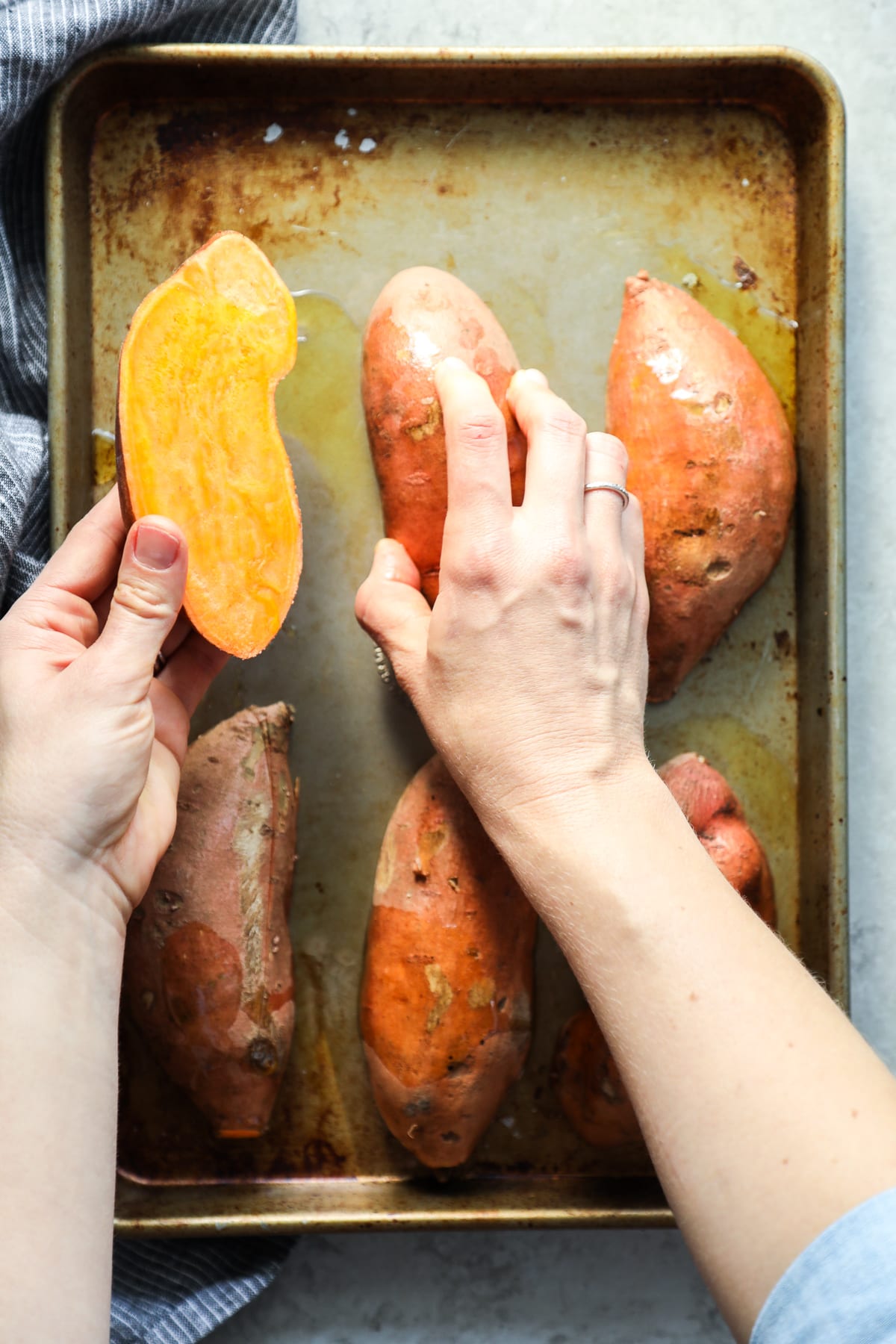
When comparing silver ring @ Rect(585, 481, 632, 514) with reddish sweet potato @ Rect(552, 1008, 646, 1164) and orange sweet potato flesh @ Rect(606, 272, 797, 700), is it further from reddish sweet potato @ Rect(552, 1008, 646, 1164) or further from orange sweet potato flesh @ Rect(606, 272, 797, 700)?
A: reddish sweet potato @ Rect(552, 1008, 646, 1164)

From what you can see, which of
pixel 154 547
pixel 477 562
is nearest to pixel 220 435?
pixel 154 547

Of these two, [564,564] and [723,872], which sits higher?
[564,564]

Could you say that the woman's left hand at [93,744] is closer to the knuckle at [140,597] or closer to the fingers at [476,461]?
the knuckle at [140,597]

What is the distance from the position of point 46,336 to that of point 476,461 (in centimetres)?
60

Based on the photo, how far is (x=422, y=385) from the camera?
3.94 ft

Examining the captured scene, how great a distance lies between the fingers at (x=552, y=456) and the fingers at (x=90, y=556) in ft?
1.44

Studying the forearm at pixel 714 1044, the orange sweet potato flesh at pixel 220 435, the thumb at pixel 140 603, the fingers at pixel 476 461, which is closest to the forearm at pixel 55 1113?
the thumb at pixel 140 603

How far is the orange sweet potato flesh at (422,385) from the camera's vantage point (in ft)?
3.95

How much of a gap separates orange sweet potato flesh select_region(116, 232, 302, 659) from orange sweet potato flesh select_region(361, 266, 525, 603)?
0.45 feet

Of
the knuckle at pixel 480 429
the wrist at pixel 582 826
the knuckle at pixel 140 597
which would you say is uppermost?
the knuckle at pixel 480 429

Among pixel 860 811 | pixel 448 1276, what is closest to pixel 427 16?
pixel 860 811

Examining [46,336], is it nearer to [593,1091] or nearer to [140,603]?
[140,603]

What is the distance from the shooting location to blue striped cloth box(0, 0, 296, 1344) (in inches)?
47.2

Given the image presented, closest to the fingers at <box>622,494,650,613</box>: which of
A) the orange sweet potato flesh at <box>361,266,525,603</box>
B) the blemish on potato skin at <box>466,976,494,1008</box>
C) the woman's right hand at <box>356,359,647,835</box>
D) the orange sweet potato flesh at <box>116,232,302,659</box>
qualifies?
the woman's right hand at <box>356,359,647,835</box>
